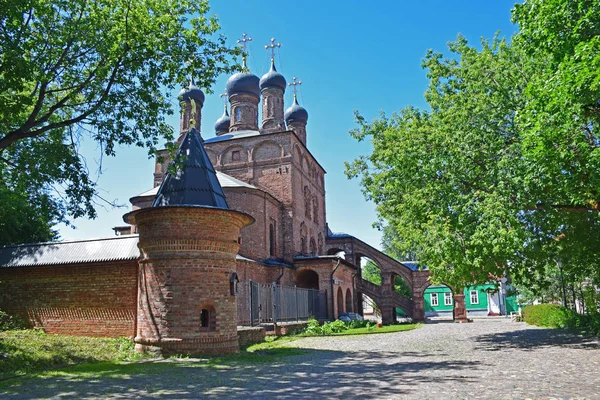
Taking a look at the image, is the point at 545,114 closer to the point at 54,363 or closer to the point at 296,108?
the point at 54,363

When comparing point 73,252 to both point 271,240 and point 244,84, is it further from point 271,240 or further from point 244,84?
point 244,84

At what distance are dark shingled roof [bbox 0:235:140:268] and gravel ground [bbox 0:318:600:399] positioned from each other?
157 inches

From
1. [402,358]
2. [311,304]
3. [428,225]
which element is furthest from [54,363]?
[311,304]

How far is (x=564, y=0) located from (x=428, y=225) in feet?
20.0

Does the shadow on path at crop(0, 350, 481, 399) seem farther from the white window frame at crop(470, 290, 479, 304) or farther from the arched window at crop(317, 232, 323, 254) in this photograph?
the white window frame at crop(470, 290, 479, 304)

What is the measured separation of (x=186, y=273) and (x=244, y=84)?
23.3 meters

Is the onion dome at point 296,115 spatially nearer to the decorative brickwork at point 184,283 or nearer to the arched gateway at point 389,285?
the arched gateway at point 389,285

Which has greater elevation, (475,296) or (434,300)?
(475,296)

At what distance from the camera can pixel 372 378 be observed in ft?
26.9

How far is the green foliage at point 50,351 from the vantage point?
976cm

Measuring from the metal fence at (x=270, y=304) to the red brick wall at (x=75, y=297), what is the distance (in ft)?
13.9

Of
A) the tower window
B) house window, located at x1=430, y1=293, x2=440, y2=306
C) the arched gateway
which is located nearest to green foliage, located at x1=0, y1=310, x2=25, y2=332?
the tower window

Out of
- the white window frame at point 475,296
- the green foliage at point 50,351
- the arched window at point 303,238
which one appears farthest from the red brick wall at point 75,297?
the white window frame at point 475,296

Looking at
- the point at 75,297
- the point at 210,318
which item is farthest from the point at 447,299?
the point at 75,297
